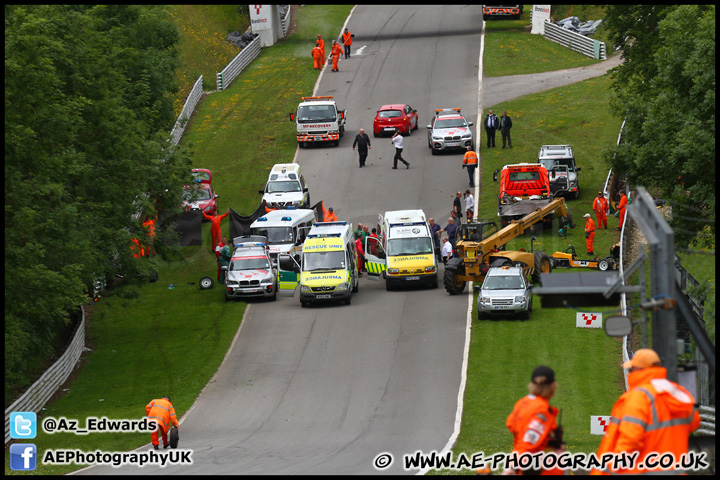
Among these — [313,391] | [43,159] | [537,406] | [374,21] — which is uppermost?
[374,21]

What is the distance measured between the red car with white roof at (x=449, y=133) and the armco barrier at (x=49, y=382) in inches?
881

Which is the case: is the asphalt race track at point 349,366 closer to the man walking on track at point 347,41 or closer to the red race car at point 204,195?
the red race car at point 204,195

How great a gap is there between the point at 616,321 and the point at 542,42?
195 ft

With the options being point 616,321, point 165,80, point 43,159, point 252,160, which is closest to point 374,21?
point 252,160

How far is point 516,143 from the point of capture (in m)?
50.8

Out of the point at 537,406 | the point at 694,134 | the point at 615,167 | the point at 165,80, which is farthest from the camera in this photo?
the point at 165,80

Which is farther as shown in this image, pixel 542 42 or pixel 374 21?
pixel 374 21

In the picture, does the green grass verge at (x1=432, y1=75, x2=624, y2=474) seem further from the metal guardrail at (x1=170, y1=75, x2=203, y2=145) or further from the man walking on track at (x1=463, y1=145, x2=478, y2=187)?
the metal guardrail at (x1=170, y1=75, x2=203, y2=145)

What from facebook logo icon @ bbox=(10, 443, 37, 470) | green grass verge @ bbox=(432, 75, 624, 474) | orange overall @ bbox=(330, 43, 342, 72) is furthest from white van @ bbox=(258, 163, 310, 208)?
facebook logo icon @ bbox=(10, 443, 37, 470)

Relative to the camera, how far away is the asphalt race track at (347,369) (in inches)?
847

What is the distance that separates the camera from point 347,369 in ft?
94.2

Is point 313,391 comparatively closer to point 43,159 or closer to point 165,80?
point 43,159

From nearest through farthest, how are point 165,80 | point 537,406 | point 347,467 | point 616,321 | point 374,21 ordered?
point 537,406 → point 616,321 → point 347,467 → point 165,80 → point 374,21

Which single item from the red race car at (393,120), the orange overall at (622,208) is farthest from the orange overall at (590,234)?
the red race car at (393,120)
